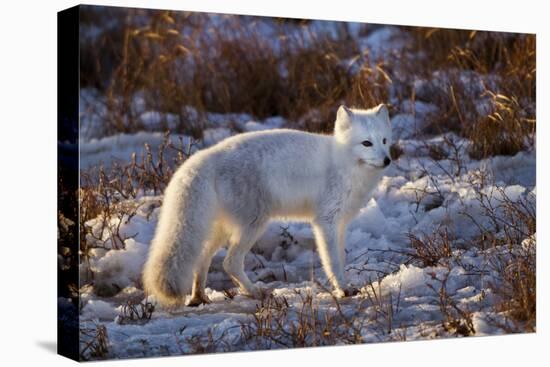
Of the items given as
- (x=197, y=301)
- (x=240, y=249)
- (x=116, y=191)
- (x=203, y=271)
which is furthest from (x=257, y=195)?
(x=116, y=191)

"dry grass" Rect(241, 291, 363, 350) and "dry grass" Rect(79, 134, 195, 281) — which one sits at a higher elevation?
"dry grass" Rect(79, 134, 195, 281)

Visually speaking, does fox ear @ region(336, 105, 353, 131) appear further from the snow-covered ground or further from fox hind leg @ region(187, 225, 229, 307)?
fox hind leg @ region(187, 225, 229, 307)

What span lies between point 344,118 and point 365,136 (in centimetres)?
22

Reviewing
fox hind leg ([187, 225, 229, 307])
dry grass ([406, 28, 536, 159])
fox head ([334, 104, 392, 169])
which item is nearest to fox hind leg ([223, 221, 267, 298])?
fox hind leg ([187, 225, 229, 307])

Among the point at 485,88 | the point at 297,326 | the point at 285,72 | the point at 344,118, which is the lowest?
the point at 297,326

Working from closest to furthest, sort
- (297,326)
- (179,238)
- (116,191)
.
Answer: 1. (179,238)
2. (297,326)
3. (116,191)

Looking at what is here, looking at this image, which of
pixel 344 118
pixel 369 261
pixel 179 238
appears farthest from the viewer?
pixel 369 261

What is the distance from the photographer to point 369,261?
714cm

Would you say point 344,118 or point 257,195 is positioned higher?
point 344,118

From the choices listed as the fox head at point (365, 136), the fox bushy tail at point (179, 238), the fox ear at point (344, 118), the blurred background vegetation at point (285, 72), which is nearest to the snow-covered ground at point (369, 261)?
the blurred background vegetation at point (285, 72)

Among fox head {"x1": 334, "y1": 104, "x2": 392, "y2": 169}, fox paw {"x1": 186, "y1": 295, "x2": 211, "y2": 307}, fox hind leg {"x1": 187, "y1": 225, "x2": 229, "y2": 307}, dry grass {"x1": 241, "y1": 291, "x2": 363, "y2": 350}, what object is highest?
fox head {"x1": 334, "y1": 104, "x2": 392, "y2": 169}

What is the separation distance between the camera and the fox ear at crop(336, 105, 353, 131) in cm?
640

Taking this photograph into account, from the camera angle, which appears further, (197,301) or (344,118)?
(344,118)

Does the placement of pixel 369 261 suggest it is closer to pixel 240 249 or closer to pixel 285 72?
pixel 240 249
